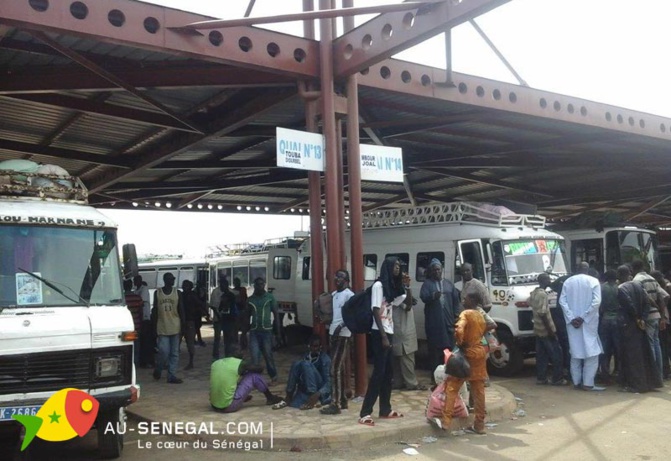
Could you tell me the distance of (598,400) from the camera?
8492 millimetres

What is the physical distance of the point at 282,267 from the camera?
1568 cm

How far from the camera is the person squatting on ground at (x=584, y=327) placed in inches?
360

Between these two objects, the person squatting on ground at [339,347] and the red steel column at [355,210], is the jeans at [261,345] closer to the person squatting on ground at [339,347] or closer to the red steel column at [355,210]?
the red steel column at [355,210]

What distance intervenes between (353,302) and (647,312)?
197 inches

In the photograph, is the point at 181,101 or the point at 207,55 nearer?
the point at 207,55

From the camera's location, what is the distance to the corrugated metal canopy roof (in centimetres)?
819

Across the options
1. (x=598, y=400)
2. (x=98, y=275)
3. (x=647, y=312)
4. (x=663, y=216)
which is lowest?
(x=598, y=400)

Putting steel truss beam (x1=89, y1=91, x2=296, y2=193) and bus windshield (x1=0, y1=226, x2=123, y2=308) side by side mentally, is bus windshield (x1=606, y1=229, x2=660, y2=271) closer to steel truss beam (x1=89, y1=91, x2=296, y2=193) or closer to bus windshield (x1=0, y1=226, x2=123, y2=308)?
steel truss beam (x1=89, y1=91, x2=296, y2=193)

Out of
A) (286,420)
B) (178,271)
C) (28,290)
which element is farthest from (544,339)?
(178,271)

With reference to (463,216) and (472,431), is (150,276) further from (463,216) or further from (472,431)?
Result: (472,431)

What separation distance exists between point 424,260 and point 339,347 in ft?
14.9

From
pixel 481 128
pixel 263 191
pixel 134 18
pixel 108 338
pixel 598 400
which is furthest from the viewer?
pixel 263 191

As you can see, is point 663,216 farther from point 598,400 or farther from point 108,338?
point 108,338

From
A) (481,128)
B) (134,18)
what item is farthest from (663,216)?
(134,18)
